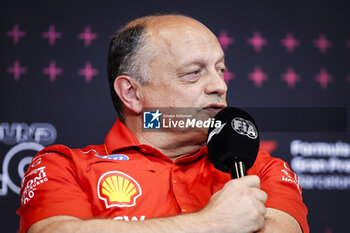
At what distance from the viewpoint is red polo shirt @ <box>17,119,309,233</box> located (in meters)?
1.16

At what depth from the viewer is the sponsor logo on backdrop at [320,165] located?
206 centimetres

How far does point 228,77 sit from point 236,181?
1.20 m

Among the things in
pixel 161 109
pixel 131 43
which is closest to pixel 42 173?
pixel 161 109

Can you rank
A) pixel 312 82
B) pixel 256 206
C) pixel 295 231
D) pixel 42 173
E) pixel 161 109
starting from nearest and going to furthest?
pixel 256 206 < pixel 295 231 < pixel 42 173 < pixel 161 109 < pixel 312 82

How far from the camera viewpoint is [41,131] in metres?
2.02

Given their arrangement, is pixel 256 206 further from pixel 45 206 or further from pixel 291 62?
pixel 291 62

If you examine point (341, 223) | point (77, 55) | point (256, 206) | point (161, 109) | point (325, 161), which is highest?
point (77, 55)

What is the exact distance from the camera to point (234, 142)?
3.46ft

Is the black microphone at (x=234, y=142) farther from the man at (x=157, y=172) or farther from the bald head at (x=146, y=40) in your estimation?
the bald head at (x=146, y=40)

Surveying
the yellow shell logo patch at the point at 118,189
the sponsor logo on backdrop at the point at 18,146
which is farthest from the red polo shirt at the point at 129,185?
the sponsor logo on backdrop at the point at 18,146

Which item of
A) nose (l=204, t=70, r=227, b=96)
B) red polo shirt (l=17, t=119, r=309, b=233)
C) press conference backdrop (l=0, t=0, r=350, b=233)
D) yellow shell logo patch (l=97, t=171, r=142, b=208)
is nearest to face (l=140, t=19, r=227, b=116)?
nose (l=204, t=70, r=227, b=96)

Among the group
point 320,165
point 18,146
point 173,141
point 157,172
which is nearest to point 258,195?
point 157,172

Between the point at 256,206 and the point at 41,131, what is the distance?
131 centimetres

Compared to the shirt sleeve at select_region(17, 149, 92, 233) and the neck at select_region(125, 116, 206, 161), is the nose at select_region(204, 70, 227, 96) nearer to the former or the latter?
the neck at select_region(125, 116, 206, 161)
